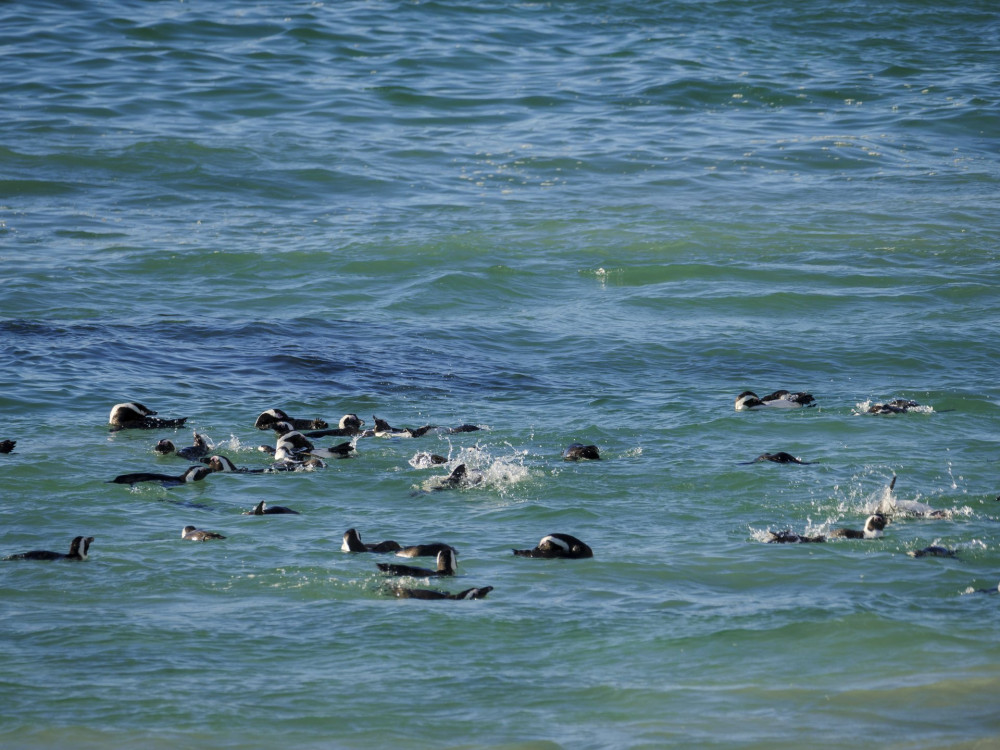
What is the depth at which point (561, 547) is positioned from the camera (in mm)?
10516

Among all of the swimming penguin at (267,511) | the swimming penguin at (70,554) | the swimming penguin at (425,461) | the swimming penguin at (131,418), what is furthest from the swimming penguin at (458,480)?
the swimming penguin at (131,418)

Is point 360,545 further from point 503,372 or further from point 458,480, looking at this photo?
point 503,372

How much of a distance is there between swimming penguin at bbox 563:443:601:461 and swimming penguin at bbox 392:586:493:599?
3317 mm

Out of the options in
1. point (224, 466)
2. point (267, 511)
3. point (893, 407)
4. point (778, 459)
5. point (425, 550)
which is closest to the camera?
point (425, 550)

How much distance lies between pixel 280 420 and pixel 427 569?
14.0 ft

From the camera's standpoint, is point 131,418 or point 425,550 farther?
point 131,418

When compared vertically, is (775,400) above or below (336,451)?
above

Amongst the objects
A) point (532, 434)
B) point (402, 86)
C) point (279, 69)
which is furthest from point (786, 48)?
point (532, 434)

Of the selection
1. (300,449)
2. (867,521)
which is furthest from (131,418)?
(867,521)

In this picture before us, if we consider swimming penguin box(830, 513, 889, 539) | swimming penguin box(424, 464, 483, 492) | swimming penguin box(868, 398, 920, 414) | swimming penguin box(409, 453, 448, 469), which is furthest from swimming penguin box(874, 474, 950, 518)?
swimming penguin box(409, 453, 448, 469)

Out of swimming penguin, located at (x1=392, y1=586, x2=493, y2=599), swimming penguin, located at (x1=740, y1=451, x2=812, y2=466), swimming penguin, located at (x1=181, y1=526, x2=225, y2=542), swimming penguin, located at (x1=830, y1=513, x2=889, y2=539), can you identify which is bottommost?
swimming penguin, located at (x1=181, y1=526, x2=225, y2=542)

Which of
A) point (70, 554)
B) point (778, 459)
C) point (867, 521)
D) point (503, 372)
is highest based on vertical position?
point (867, 521)

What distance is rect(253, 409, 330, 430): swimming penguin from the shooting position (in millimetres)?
14023

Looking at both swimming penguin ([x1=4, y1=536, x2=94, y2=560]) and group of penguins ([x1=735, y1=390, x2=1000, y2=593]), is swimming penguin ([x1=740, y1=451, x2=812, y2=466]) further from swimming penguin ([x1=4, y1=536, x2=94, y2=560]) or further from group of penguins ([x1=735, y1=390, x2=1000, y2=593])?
swimming penguin ([x1=4, y1=536, x2=94, y2=560])
